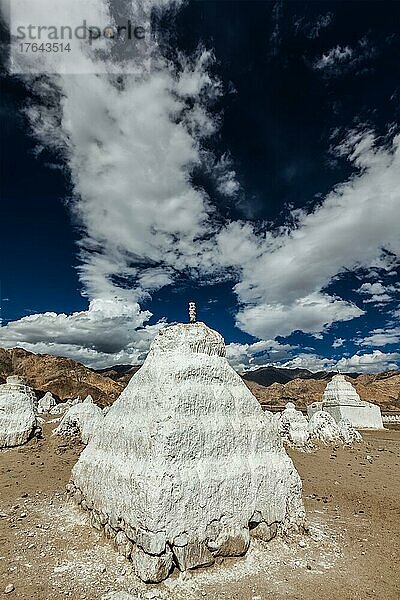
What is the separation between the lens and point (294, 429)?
21719mm

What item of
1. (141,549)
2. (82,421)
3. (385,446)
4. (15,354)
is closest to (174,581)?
(141,549)

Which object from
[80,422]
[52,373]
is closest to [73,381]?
[52,373]

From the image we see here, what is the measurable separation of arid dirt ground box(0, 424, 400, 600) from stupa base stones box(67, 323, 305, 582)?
32 cm

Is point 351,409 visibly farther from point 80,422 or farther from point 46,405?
point 46,405

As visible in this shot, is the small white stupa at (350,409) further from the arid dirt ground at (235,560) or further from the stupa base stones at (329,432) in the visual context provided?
the arid dirt ground at (235,560)

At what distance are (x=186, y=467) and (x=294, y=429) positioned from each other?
16.3m

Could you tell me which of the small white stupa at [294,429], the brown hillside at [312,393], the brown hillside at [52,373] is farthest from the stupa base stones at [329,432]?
the brown hillside at [52,373]

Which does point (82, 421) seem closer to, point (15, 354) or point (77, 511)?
point (77, 511)

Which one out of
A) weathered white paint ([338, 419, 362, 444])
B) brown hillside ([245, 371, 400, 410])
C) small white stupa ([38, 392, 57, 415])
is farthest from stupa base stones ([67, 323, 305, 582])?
brown hillside ([245, 371, 400, 410])

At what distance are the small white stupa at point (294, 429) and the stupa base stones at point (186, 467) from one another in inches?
532

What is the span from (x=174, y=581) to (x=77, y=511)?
4.09m

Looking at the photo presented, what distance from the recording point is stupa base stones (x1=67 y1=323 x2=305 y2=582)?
266 inches

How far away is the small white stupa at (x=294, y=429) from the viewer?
2114 cm

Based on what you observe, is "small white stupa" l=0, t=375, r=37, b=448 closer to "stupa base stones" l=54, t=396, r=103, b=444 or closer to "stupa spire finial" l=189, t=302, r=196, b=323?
"stupa base stones" l=54, t=396, r=103, b=444
